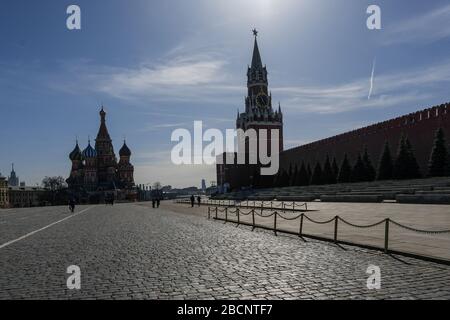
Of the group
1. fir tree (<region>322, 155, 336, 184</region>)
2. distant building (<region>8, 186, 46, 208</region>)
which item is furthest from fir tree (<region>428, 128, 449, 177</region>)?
distant building (<region>8, 186, 46, 208</region>)

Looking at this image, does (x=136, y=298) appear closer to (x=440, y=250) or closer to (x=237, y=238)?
(x=440, y=250)

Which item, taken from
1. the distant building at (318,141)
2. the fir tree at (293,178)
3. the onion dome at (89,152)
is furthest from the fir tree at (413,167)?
the onion dome at (89,152)

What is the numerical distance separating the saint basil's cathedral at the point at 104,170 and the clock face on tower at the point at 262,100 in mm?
34753

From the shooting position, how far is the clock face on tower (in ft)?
296

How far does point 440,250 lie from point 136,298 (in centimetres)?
630

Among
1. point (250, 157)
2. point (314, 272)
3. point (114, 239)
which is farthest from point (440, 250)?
point (250, 157)

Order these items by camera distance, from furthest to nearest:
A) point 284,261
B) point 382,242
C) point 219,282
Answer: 1. point 382,242
2. point 284,261
3. point 219,282

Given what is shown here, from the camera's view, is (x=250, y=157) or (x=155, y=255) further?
(x=250, y=157)

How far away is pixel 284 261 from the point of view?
8344 mm

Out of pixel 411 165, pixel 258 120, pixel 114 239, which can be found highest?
pixel 258 120

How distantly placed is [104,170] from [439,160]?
80.9 meters

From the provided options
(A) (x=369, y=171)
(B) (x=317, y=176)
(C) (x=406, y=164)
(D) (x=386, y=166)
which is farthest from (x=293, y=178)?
(C) (x=406, y=164)

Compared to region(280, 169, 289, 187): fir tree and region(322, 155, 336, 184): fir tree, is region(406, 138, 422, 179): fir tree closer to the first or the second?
region(322, 155, 336, 184): fir tree

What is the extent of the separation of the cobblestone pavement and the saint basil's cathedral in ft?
291
